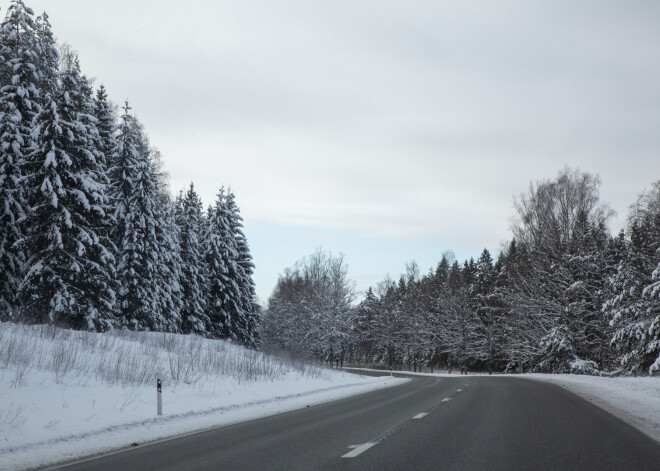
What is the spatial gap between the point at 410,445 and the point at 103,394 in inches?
347

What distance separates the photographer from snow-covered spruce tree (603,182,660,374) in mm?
30531

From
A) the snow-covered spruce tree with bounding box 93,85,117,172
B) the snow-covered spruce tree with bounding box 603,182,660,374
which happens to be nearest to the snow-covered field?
the snow-covered spruce tree with bounding box 603,182,660,374

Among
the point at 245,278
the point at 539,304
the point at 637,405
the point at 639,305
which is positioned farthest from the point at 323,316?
the point at 637,405

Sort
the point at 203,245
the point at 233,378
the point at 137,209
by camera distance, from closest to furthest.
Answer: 1. the point at 233,378
2. the point at 137,209
3. the point at 203,245

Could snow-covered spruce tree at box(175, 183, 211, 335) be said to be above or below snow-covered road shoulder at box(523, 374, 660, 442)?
above

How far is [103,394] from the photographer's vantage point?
46.2 ft

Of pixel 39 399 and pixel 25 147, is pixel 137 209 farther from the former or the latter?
pixel 39 399

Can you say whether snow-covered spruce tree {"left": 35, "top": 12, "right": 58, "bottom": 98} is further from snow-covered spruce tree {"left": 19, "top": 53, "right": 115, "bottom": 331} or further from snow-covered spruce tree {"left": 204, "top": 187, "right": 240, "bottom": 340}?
snow-covered spruce tree {"left": 204, "top": 187, "right": 240, "bottom": 340}

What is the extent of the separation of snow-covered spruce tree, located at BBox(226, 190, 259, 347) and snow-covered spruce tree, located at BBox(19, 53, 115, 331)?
24.9 m

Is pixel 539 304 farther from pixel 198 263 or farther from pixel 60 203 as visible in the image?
pixel 60 203

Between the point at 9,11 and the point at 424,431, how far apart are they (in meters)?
30.2

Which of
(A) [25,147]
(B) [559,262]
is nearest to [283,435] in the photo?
(A) [25,147]

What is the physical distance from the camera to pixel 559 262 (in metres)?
47.9

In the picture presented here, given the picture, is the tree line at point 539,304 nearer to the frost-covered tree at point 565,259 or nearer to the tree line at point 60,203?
the frost-covered tree at point 565,259
